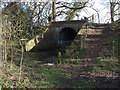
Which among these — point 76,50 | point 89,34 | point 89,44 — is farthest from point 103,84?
point 89,34

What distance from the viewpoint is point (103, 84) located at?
458 centimetres

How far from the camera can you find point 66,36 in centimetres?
1705

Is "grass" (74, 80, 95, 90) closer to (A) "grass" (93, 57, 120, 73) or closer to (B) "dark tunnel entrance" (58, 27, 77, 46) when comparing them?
(A) "grass" (93, 57, 120, 73)

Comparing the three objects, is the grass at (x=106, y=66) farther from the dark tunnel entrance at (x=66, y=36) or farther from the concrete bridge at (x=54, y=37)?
the dark tunnel entrance at (x=66, y=36)

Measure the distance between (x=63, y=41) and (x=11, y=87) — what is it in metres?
11.7

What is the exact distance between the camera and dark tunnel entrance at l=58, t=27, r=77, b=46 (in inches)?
607

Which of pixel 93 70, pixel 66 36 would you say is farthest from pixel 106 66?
pixel 66 36

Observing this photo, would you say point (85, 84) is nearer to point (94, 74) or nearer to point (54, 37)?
point (94, 74)

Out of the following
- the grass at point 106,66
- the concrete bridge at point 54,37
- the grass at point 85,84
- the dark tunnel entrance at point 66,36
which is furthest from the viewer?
the dark tunnel entrance at point 66,36

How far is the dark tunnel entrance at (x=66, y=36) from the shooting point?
50.6 ft

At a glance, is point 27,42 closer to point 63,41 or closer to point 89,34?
point 89,34

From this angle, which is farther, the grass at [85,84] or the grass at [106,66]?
the grass at [106,66]

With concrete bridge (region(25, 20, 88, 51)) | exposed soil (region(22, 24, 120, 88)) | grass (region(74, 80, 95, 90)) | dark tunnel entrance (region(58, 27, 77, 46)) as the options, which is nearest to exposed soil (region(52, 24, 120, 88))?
exposed soil (region(22, 24, 120, 88))

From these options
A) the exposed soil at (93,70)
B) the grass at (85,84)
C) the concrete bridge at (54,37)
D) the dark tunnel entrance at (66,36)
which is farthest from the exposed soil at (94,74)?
the dark tunnel entrance at (66,36)
